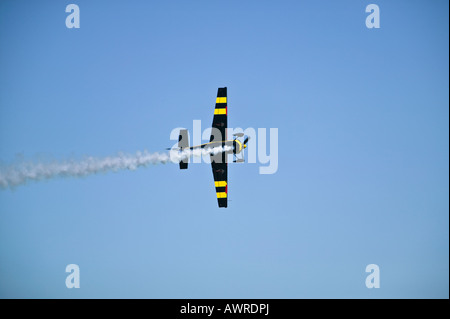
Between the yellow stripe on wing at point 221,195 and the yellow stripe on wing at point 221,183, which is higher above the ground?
the yellow stripe on wing at point 221,183

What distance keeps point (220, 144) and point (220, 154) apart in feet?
4.58

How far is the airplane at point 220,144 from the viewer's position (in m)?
52.0

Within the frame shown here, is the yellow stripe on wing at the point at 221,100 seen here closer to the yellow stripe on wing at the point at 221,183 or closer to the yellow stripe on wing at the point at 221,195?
the yellow stripe on wing at the point at 221,183

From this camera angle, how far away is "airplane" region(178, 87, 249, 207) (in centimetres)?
5203

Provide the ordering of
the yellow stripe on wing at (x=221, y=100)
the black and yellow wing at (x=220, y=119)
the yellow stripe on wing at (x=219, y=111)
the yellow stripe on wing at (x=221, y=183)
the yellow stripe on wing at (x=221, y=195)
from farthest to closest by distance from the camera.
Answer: the yellow stripe on wing at (x=221, y=195), the yellow stripe on wing at (x=221, y=183), the yellow stripe on wing at (x=221, y=100), the yellow stripe on wing at (x=219, y=111), the black and yellow wing at (x=220, y=119)

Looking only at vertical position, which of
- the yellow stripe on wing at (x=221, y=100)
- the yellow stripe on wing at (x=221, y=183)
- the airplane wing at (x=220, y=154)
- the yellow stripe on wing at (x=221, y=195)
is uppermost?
the yellow stripe on wing at (x=221, y=100)

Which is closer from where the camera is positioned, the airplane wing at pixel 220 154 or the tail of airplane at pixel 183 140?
the tail of airplane at pixel 183 140

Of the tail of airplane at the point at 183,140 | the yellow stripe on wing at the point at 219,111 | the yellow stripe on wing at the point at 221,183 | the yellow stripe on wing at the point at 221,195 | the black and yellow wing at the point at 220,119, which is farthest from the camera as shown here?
the yellow stripe on wing at the point at 221,195

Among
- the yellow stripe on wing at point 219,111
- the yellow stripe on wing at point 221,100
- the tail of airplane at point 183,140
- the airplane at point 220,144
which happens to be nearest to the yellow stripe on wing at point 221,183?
the airplane at point 220,144

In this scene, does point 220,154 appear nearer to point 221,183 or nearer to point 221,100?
point 221,183
